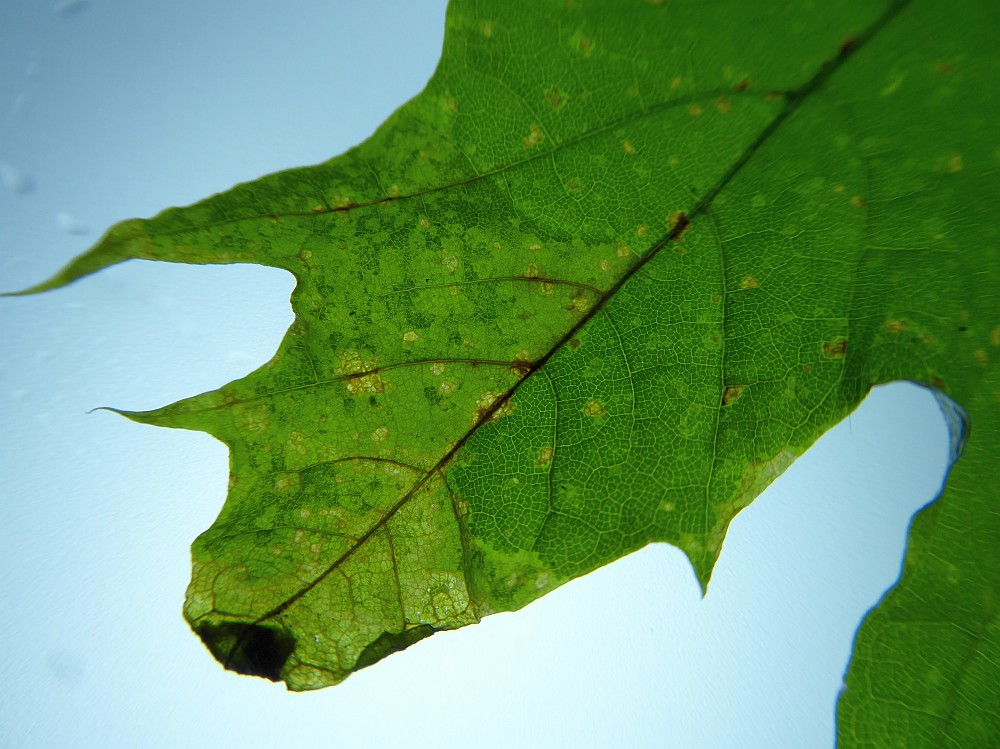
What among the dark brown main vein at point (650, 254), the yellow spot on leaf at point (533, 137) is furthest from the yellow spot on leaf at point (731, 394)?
the yellow spot on leaf at point (533, 137)

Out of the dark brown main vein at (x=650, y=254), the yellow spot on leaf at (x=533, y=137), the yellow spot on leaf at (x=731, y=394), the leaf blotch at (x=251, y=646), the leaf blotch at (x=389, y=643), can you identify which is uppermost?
the yellow spot on leaf at (x=533, y=137)

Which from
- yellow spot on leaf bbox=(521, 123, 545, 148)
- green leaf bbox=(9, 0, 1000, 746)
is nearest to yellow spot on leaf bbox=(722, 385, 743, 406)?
green leaf bbox=(9, 0, 1000, 746)

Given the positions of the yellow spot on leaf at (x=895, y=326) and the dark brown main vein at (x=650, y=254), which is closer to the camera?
the dark brown main vein at (x=650, y=254)

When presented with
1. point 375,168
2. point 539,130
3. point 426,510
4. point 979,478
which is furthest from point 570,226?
point 979,478

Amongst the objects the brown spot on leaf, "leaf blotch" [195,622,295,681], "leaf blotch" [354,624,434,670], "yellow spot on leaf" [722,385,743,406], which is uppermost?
"leaf blotch" [195,622,295,681]

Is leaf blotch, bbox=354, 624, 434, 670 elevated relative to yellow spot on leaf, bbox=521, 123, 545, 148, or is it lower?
lower

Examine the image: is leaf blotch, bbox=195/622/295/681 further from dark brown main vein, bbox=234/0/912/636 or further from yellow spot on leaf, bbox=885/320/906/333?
yellow spot on leaf, bbox=885/320/906/333

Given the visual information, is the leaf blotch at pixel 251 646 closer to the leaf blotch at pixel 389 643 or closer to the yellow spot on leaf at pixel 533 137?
the leaf blotch at pixel 389 643
